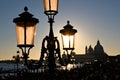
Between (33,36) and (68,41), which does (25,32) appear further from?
(68,41)

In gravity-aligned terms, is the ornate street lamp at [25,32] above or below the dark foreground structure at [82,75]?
above

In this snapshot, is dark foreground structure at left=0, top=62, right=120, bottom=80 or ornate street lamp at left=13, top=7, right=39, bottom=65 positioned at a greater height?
ornate street lamp at left=13, top=7, right=39, bottom=65

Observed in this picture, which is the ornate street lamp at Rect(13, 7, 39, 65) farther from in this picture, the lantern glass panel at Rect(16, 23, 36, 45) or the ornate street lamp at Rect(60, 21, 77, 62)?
the ornate street lamp at Rect(60, 21, 77, 62)

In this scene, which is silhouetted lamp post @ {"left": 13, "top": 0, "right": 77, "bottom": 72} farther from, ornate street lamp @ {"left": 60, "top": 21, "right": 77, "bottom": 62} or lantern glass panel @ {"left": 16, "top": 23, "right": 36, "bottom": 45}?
ornate street lamp @ {"left": 60, "top": 21, "right": 77, "bottom": 62}

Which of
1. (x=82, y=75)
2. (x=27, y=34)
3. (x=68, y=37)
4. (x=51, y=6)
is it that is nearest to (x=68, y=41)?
(x=68, y=37)

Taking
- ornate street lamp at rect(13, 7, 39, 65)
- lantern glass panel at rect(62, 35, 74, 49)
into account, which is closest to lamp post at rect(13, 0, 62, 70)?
ornate street lamp at rect(13, 7, 39, 65)

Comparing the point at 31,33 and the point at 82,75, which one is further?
the point at 82,75

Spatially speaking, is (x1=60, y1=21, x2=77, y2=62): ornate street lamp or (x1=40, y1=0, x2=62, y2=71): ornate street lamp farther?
(x1=60, y1=21, x2=77, y2=62): ornate street lamp

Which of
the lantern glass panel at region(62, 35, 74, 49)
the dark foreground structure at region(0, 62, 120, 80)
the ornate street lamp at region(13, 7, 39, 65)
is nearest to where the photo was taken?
the ornate street lamp at region(13, 7, 39, 65)

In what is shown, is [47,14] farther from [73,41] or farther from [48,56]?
[73,41]

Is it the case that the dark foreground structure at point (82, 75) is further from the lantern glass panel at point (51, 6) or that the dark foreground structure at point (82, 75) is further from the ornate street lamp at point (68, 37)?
the lantern glass panel at point (51, 6)

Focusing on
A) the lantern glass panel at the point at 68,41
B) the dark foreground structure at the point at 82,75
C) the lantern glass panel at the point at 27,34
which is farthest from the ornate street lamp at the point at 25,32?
the lantern glass panel at the point at 68,41

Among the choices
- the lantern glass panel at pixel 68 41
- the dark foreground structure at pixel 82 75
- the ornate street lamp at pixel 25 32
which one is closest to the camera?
the ornate street lamp at pixel 25 32

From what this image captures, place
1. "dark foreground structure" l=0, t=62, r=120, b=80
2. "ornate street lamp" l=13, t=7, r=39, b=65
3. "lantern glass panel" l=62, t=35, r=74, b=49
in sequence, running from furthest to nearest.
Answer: "dark foreground structure" l=0, t=62, r=120, b=80, "lantern glass panel" l=62, t=35, r=74, b=49, "ornate street lamp" l=13, t=7, r=39, b=65
